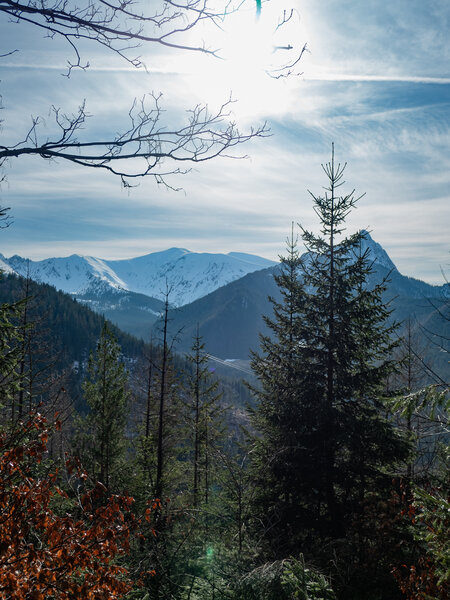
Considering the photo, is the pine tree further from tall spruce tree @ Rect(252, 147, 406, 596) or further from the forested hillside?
tall spruce tree @ Rect(252, 147, 406, 596)

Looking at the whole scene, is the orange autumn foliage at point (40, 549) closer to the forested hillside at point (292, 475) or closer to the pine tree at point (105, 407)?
the forested hillside at point (292, 475)

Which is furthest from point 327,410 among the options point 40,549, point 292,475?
point 40,549

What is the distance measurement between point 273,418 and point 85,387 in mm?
7550

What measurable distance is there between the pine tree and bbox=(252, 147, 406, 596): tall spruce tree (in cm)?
607

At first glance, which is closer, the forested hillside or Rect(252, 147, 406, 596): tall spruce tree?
the forested hillside

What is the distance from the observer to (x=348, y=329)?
12.1 meters

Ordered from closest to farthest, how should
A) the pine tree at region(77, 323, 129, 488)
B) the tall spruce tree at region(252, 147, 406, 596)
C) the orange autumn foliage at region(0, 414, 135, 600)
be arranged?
1. the orange autumn foliage at region(0, 414, 135, 600)
2. the tall spruce tree at region(252, 147, 406, 596)
3. the pine tree at region(77, 323, 129, 488)

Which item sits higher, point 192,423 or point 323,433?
point 323,433

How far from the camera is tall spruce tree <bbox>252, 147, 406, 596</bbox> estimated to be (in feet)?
36.1

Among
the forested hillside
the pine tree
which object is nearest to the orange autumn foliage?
the forested hillside

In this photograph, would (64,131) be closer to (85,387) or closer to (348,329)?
(348,329)

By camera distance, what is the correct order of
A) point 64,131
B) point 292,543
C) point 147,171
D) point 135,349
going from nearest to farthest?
point 64,131
point 147,171
point 292,543
point 135,349

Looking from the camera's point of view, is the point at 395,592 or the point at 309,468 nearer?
the point at 395,592

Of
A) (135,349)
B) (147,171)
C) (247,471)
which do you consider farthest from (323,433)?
(135,349)
